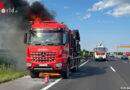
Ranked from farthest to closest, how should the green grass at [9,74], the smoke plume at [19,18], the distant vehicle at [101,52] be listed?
the distant vehicle at [101,52]
the smoke plume at [19,18]
the green grass at [9,74]

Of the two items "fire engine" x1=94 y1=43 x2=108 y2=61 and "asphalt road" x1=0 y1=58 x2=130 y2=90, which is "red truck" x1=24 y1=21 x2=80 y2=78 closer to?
"asphalt road" x1=0 y1=58 x2=130 y2=90

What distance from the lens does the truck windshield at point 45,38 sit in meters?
12.2

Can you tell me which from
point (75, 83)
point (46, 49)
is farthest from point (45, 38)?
point (75, 83)

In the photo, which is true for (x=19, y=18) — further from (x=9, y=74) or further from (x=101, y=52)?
(x=101, y=52)

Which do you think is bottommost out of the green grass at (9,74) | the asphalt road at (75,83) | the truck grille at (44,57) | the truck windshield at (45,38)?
the asphalt road at (75,83)

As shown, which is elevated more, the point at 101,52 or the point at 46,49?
the point at 46,49

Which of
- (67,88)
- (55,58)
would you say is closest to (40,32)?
(55,58)

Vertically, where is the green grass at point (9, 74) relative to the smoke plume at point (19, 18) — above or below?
below

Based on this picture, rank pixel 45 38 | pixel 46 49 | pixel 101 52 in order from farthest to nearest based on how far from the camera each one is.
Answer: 1. pixel 101 52
2. pixel 45 38
3. pixel 46 49

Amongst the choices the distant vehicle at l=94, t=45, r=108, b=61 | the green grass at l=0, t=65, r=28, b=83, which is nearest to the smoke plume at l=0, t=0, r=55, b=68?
the green grass at l=0, t=65, r=28, b=83

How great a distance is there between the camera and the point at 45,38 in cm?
1234

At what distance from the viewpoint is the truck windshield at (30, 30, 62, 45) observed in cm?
1225

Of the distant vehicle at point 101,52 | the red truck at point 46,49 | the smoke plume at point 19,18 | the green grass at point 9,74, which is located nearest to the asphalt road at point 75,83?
the green grass at point 9,74

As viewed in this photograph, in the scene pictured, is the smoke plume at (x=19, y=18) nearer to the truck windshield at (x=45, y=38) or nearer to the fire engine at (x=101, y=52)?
the truck windshield at (x=45, y=38)
